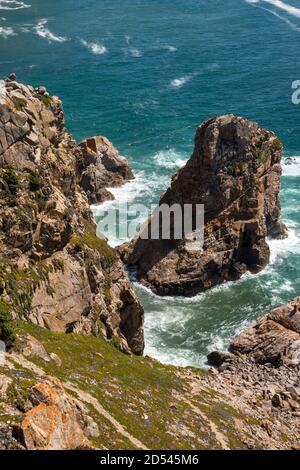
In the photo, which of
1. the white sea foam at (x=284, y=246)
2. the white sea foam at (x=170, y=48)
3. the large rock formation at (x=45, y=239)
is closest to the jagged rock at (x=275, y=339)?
the large rock formation at (x=45, y=239)

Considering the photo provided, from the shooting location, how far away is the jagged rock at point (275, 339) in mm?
61709

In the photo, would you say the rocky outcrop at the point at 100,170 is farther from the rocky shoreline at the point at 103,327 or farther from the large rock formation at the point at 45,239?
the large rock formation at the point at 45,239

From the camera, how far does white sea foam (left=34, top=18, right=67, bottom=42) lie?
180 meters

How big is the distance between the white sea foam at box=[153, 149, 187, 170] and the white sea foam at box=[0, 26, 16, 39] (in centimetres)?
8887

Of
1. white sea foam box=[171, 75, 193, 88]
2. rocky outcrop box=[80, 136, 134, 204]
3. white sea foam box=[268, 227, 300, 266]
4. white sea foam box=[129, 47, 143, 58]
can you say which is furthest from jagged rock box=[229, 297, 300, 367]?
white sea foam box=[129, 47, 143, 58]

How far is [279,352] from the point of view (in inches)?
2447

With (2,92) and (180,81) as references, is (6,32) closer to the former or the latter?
(180,81)

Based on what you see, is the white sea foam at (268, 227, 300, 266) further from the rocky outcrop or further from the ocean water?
the rocky outcrop

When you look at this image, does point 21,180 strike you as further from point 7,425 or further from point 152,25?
point 152,25

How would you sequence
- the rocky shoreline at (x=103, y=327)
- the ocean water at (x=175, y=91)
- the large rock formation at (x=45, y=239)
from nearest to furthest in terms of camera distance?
the rocky shoreline at (x=103, y=327) < the large rock formation at (x=45, y=239) < the ocean water at (x=175, y=91)

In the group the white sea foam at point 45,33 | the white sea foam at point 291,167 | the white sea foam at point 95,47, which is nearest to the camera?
the white sea foam at point 291,167

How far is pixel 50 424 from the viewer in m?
27.8

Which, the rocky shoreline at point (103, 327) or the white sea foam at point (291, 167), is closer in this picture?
the rocky shoreline at point (103, 327)

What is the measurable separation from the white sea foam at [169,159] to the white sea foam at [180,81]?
34.3 metres
